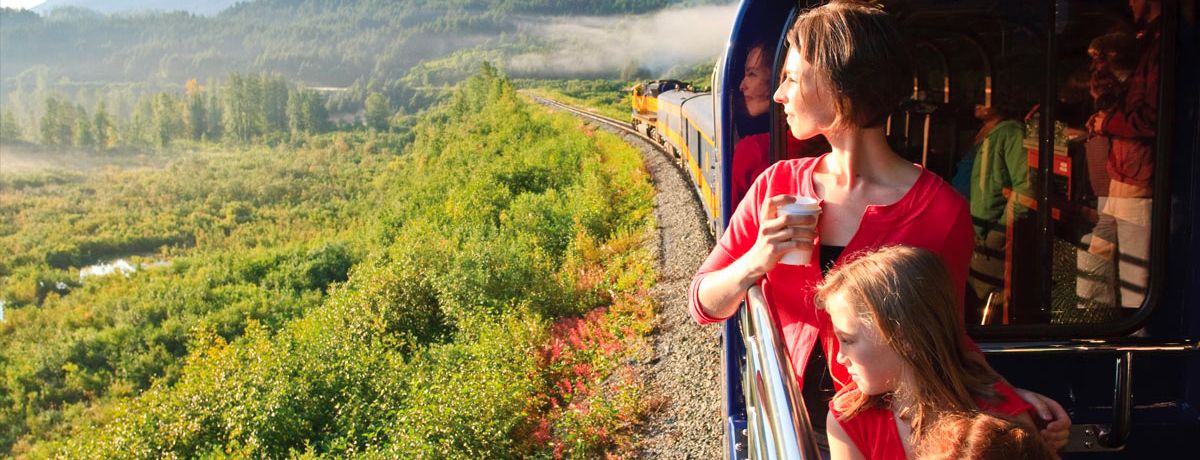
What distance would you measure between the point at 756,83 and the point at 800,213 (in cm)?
139

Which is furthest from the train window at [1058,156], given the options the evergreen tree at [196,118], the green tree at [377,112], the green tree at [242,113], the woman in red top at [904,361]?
the evergreen tree at [196,118]

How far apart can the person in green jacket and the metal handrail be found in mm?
1658

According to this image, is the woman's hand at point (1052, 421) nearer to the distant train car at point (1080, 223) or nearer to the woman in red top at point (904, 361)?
the woman in red top at point (904, 361)

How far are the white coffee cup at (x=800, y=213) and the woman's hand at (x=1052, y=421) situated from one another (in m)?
0.55

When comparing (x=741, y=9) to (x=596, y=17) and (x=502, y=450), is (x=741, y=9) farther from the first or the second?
(x=596, y=17)

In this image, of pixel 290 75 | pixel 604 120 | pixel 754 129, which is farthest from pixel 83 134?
pixel 754 129

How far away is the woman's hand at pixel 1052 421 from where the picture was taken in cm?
176

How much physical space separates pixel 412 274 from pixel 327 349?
2602mm

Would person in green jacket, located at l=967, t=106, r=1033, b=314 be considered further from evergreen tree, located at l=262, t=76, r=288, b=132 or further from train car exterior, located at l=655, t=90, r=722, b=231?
evergreen tree, located at l=262, t=76, r=288, b=132

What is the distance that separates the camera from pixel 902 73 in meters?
1.86

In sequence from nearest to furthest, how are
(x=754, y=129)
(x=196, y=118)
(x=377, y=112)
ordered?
(x=754, y=129) → (x=377, y=112) → (x=196, y=118)

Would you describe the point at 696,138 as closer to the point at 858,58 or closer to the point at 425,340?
the point at 425,340

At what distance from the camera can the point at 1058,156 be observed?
3.12 m

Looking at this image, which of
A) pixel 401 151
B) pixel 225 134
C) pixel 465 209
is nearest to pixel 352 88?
pixel 225 134
